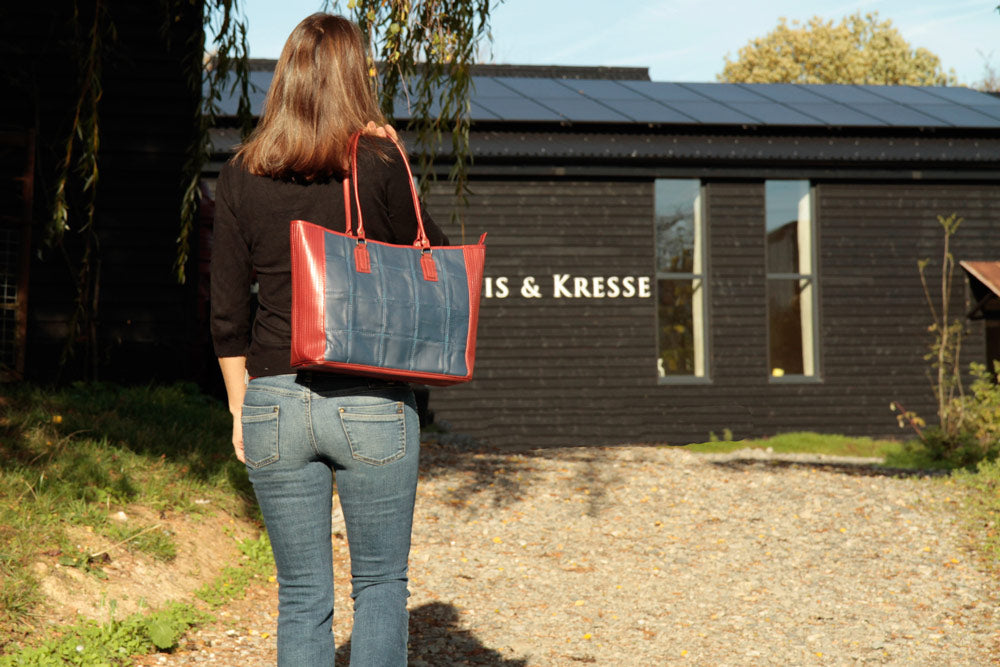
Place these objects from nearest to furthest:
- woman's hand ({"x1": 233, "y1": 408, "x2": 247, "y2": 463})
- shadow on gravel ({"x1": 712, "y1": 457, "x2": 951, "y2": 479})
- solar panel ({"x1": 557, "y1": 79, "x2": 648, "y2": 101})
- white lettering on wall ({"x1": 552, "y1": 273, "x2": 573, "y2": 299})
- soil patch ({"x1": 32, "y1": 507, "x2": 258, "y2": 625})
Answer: woman's hand ({"x1": 233, "y1": 408, "x2": 247, "y2": 463}), soil patch ({"x1": 32, "y1": 507, "x2": 258, "y2": 625}), shadow on gravel ({"x1": 712, "y1": 457, "x2": 951, "y2": 479}), white lettering on wall ({"x1": 552, "y1": 273, "x2": 573, "y2": 299}), solar panel ({"x1": 557, "y1": 79, "x2": 648, "y2": 101})

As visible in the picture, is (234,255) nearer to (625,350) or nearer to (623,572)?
(623,572)

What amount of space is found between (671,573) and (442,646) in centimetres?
173

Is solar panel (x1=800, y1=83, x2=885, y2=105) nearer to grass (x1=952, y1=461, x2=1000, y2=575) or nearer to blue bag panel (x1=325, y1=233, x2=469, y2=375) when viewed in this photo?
grass (x1=952, y1=461, x2=1000, y2=575)

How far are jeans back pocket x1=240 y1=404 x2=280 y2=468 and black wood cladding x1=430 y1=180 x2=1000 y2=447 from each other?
9.19m

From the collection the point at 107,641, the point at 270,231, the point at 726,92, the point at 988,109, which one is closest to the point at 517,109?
the point at 726,92

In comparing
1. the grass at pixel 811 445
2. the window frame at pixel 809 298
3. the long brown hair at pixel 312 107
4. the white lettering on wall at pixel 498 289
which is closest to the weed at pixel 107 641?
the long brown hair at pixel 312 107

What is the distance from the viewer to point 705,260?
472 inches

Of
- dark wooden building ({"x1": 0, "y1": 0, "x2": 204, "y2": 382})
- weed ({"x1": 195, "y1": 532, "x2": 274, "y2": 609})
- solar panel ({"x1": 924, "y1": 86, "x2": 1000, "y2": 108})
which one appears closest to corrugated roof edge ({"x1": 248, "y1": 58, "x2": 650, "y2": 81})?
solar panel ({"x1": 924, "y1": 86, "x2": 1000, "y2": 108})

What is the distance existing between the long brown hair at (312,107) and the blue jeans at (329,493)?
479 mm

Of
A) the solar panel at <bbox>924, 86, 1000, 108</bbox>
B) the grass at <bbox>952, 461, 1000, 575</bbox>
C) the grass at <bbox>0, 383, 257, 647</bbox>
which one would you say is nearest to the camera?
the grass at <bbox>0, 383, 257, 647</bbox>

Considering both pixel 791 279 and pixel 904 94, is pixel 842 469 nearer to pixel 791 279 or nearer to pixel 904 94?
pixel 791 279

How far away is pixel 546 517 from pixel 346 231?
445 cm

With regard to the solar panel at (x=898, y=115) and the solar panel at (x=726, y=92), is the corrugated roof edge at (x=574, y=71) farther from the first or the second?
the solar panel at (x=898, y=115)

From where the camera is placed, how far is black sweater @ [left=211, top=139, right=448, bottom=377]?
211 cm
